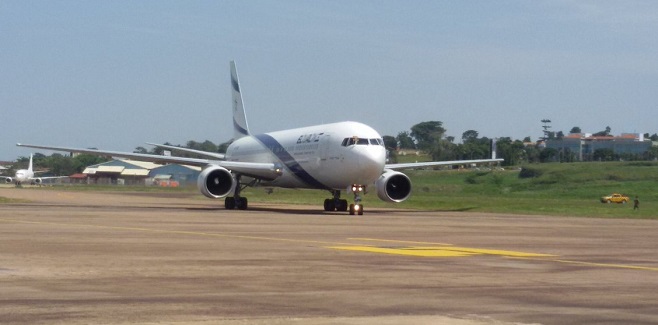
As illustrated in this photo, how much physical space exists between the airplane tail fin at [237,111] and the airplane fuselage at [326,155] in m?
8.23

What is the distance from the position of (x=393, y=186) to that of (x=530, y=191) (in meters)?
32.8

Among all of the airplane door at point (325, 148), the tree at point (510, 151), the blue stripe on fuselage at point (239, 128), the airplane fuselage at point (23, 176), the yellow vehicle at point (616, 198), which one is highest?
the tree at point (510, 151)

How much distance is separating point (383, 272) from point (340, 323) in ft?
16.9

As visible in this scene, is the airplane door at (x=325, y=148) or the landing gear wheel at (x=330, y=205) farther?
the landing gear wheel at (x=330, y=205)

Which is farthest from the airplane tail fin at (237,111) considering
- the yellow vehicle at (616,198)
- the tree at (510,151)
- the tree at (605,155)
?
the tree at (605,155)

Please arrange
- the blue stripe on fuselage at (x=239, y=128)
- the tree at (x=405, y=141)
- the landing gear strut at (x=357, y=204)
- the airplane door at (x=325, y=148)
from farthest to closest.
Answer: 1. the tree at (x=405, y=141)
2. the blue stripe on fuselage at (x=239, y=128)
3. the airplane door at (x=325, y=148)
4. the landing gear strut at (x=357, y=204)

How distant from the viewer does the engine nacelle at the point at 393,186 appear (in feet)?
149

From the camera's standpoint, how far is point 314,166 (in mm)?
44625

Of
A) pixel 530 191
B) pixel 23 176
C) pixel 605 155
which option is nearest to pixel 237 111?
pixel 530 191

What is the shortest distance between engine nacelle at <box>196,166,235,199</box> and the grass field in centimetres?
697

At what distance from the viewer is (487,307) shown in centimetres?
1123

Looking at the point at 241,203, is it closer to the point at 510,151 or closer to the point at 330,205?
the point at 330,205

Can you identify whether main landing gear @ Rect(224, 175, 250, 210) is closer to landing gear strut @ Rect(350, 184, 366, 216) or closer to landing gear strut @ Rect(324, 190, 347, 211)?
landing gear strut @ Rect(324, 190, 347, 211)

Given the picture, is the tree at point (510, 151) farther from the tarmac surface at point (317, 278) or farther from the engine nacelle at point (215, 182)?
the tarmac surface at point (317, 278)
